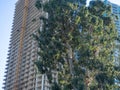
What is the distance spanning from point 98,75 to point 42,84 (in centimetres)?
6388

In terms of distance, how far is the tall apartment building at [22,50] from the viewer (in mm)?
101438

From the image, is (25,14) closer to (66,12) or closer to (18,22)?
(18,22)

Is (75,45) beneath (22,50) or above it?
beneath

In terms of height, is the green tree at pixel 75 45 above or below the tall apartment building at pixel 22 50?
below

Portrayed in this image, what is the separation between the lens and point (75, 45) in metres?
24.9

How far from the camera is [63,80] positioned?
24891 millimetres

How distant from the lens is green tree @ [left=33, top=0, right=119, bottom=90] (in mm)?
23977

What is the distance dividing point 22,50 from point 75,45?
89.0 metres

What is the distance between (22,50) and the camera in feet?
368

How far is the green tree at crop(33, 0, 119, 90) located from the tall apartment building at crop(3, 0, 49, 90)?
67.7 meters

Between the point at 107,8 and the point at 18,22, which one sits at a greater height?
the point at 18,22

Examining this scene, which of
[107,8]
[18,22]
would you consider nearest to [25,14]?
[18,22]

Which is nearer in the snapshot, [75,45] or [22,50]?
[75,45]

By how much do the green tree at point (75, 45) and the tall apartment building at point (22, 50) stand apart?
67674mm
